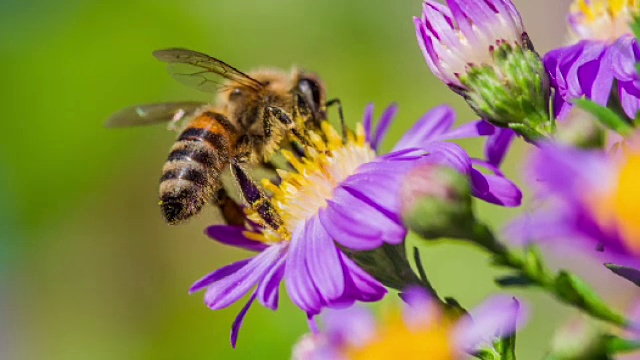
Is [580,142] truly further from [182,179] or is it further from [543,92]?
[182,179]

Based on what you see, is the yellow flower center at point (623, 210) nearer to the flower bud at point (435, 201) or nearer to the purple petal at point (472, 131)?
the flower bud at point (435, 201)

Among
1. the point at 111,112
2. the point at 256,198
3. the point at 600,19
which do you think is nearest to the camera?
the point at 600,19

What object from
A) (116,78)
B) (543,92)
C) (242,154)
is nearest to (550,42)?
(116,78)

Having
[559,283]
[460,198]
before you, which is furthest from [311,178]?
[559,283]

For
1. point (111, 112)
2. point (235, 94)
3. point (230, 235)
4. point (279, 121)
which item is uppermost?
point (111, 112)

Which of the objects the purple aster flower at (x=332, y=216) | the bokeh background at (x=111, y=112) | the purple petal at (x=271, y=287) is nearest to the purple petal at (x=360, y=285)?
the purple aster flower at (x=332, y=216)

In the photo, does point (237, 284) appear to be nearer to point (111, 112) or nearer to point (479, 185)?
point (479, 185)
